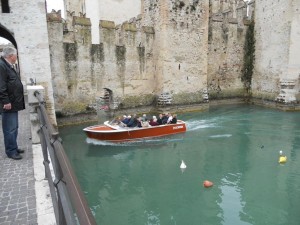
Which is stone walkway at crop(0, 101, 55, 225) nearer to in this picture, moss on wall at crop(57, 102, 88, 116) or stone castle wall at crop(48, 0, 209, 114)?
moss on wall at crop(57, 102, 88, 116)

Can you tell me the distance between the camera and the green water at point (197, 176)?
6219mm

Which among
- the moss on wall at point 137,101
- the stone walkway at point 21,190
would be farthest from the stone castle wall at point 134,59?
the stone walkway at point 21,190

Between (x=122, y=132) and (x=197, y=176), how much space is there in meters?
4.00

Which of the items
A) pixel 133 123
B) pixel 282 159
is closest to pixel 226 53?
pixel 133 123

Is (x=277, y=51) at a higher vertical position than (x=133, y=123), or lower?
higher

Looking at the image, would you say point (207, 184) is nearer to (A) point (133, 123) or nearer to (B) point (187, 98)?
(A) point (133, 123)

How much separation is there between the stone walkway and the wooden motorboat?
6.19 meters

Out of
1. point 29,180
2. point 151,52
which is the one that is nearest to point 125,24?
point 151,52

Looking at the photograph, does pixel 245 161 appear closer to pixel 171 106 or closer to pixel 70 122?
pixel 171 106

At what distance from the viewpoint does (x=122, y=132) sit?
36.8ft

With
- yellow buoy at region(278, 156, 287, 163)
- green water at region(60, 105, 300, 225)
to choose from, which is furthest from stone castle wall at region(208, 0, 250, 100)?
yellow buoy at region(278, 156, 287, 163)

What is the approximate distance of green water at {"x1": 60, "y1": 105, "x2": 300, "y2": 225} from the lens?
6.22 m

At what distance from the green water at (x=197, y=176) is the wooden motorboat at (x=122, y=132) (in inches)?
12.0

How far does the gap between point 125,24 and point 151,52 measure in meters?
→ 2.08
